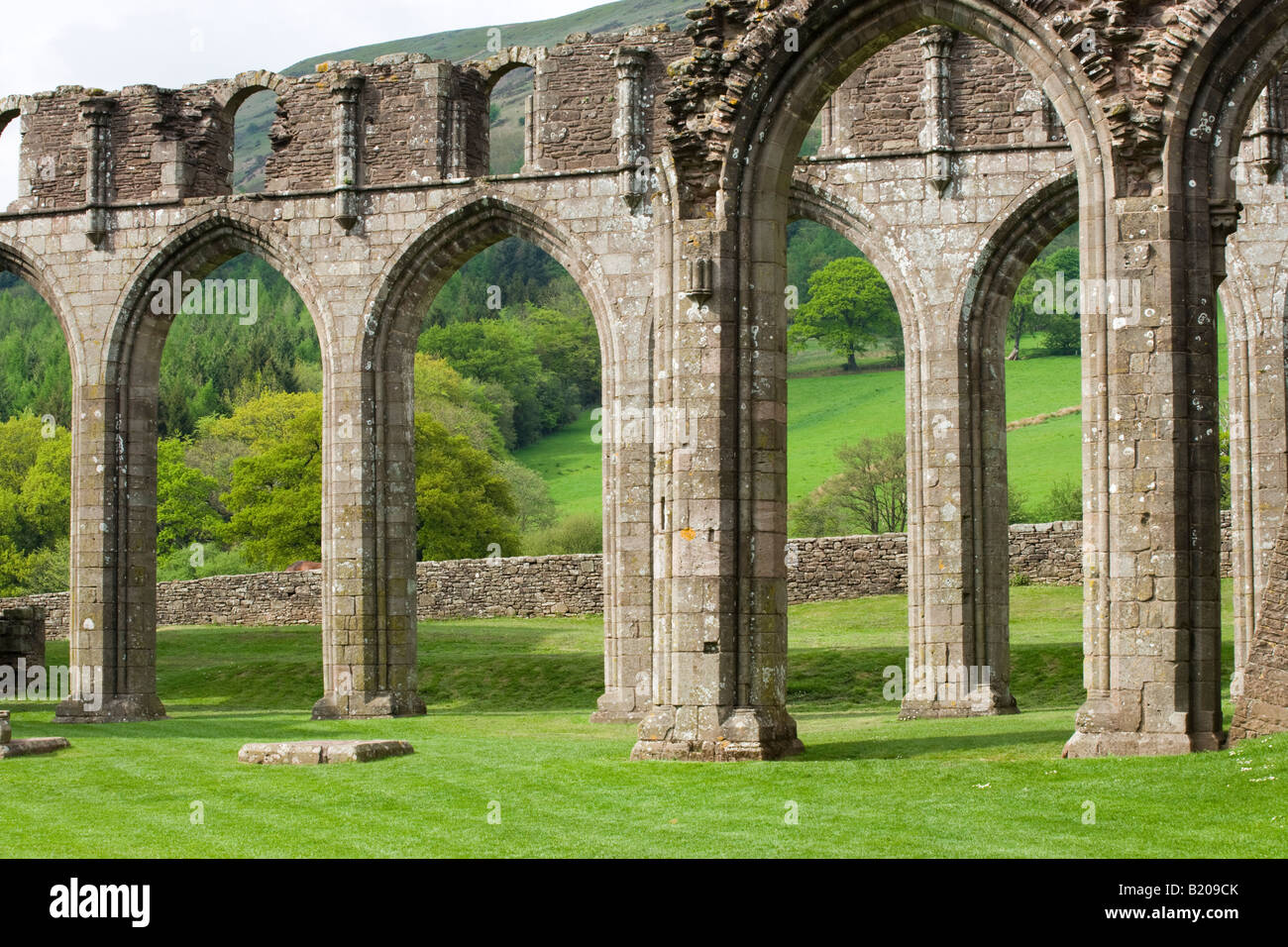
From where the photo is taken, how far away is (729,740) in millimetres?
13195

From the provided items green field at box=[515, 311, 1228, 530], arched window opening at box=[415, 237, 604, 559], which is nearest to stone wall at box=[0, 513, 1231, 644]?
arched window opening at box=[415, 237, 604, 559]

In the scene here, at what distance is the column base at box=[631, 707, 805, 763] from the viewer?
43.1 ft

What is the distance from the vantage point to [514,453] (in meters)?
66.2

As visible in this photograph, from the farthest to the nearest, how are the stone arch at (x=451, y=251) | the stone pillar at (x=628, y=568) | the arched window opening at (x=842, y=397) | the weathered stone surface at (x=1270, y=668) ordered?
the arched window opening at (x=842, y=397)
the stone arch at (x=451, y=251)
the stone pillar at (x=628, y=568)
the weathered stone surface at (x=1270, y=668)

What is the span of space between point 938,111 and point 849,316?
4908 cm

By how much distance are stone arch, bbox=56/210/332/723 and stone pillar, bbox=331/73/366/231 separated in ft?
2.93

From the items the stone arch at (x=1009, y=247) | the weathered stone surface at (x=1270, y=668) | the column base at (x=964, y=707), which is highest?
the stone arch at (x=1009, y=247)

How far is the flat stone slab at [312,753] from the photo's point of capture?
13484mm

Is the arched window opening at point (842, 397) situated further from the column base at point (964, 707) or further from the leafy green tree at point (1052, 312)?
the column base at point (964, 707)

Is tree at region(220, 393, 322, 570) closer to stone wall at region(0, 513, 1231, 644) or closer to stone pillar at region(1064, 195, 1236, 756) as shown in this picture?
stone wall at region(0, 513, 1231, 644)

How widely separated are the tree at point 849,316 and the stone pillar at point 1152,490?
55.6 metres

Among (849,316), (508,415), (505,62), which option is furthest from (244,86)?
(849,316)

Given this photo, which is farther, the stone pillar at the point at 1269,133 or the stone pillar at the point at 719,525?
the stone pillar at the point at 1269,133

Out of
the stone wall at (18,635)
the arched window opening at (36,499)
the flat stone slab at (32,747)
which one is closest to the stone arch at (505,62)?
the flat stone slab at (32,747)
